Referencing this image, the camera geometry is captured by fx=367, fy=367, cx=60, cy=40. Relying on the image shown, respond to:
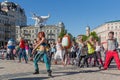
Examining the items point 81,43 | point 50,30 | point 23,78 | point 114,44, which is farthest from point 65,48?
point 50,30

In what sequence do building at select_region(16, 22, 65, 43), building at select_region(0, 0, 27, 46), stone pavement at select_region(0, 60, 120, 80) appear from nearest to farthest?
stone pavement at select_region(0, 60, 120, 80) < building at select_region(0, 0, 27, 46) < building at select_region(16, 22, 65, 43)

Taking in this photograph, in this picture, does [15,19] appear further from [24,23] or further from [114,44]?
[114,44]

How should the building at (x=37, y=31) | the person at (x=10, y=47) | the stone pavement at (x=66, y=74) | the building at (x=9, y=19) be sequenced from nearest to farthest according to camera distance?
the stone pavement at (x=66, y=74), the person at (x=10, y=47), the building at (x=9, y=19), the building at (x=37, y=31)

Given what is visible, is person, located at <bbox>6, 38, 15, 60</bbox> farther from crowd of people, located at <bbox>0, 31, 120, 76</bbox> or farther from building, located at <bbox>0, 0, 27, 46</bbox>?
building, located at <bbox>0, 0, 27, 46</bbox>

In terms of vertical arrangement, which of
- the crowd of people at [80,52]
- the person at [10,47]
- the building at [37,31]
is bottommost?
the crowd of people at [80,52]

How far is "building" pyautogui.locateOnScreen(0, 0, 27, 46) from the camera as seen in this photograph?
420ft

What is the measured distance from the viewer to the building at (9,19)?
128 metres

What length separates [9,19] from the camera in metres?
137

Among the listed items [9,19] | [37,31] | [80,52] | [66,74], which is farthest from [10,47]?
[37,31]

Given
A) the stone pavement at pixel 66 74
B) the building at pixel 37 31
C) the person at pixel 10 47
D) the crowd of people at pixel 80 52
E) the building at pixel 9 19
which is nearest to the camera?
the stone pavement at pixel 66 74

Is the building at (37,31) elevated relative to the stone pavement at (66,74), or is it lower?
elevated

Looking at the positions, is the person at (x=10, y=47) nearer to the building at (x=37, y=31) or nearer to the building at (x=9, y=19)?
the building at (x=9, y=19)

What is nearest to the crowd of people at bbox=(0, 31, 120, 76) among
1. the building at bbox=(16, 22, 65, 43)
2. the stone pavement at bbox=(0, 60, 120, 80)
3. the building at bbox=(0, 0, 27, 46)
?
the stone pavement at bbox=(0, 60, 120, 80)

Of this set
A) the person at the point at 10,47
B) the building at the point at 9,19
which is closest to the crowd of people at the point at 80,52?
the person at the point at 10,47
